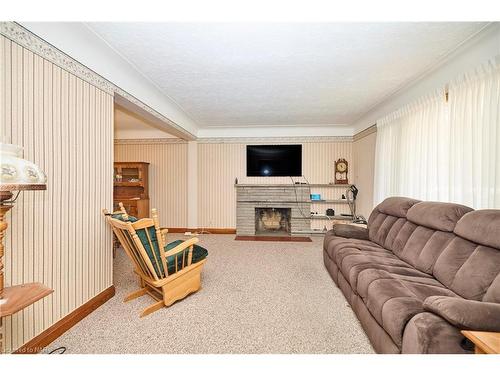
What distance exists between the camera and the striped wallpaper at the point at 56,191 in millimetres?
1368

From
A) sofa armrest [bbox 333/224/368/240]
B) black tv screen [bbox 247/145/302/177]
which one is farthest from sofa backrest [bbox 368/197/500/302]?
black tv screen [bbox 247/145/302/177]

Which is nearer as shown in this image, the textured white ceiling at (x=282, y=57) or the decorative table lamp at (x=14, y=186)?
the decorative table lamp at (x=14, y=186)

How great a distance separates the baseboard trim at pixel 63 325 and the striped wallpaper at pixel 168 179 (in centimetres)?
313

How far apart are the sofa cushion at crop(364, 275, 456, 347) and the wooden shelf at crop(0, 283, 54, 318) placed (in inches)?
74.6

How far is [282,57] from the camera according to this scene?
2207 mm

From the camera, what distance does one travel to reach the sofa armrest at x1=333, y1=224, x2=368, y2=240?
2.90m

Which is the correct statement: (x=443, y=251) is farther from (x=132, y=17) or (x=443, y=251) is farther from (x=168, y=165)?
(x=168, y=165)

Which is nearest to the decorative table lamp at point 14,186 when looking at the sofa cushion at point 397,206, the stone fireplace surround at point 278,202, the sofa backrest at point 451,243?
the sofa backrest at point 451,243

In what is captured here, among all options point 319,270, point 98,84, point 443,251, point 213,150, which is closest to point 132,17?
point 98,84

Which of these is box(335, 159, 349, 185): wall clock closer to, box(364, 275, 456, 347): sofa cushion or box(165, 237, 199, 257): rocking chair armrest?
box(364, 275, 456, 347): sofa cushion

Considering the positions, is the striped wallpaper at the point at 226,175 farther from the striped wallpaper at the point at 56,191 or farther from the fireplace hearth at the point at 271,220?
the striped wallpaper at the point at 56,191

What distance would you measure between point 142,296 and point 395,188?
364 cm

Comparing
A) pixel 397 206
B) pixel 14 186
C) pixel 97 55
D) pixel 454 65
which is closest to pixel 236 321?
pixel 14 186

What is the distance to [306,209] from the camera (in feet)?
16.4
